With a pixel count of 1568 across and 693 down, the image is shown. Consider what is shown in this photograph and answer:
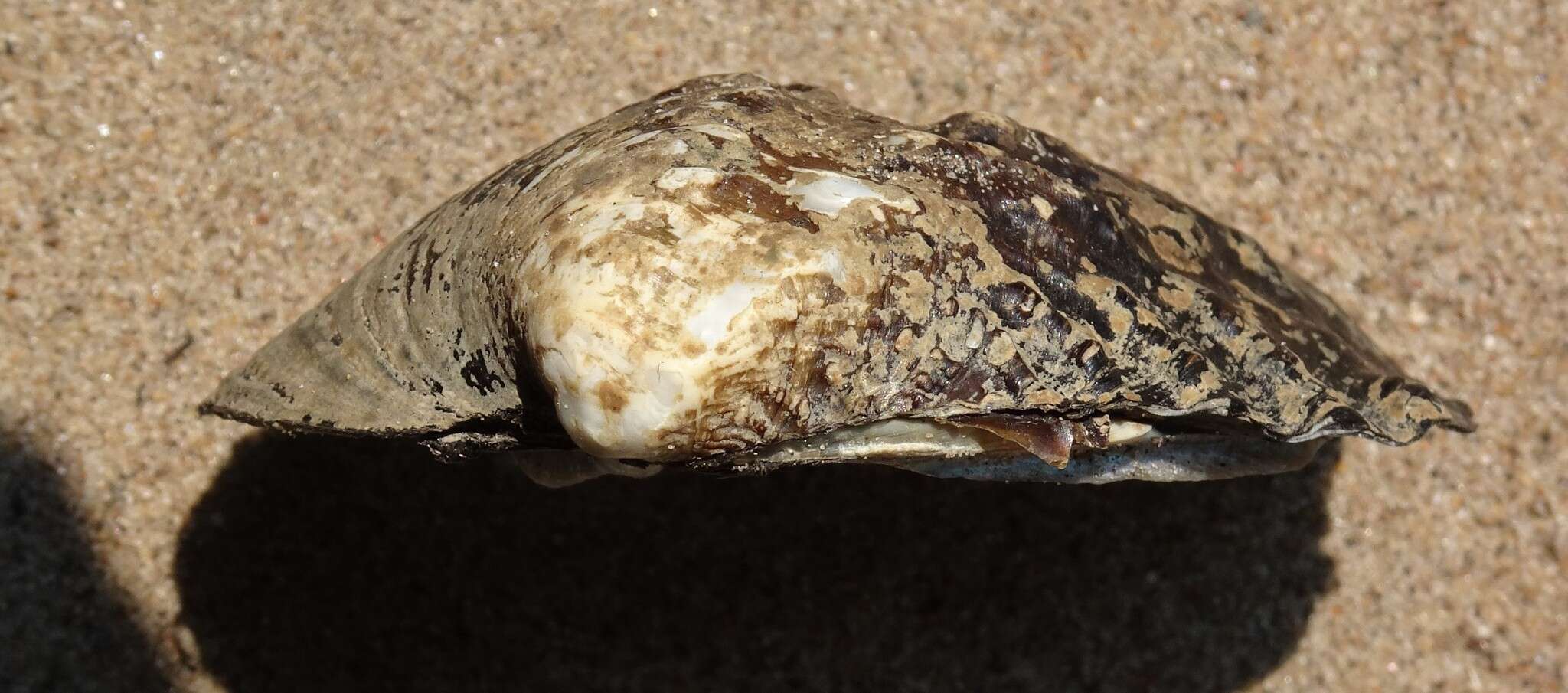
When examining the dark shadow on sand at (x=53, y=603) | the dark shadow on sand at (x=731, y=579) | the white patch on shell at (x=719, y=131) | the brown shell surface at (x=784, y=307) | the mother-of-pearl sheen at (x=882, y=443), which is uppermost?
the white patch on shell at (x=719, y=131)

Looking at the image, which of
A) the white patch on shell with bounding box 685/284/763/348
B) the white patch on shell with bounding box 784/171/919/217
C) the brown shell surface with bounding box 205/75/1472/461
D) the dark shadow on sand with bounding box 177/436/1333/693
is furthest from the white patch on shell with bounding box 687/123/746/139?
the dark shadow on sand with bounding box 177/436/1333/693

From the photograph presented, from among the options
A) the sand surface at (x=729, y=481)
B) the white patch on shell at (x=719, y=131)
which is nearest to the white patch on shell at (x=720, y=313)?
the white patch on shell at (x=719, y=131)

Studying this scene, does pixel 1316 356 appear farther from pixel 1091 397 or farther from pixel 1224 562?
pixel 1224 562

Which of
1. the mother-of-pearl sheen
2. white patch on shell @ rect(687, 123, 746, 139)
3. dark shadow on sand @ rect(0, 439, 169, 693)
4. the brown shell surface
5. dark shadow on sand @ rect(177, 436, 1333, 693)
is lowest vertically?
dark shadow on sand @ rect(177, 436, 1333, 693)

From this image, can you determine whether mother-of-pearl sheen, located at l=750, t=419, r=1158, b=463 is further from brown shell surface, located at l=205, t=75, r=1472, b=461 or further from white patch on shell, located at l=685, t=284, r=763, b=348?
white patch on shell, located at l=685, t=284, r=763, b=348

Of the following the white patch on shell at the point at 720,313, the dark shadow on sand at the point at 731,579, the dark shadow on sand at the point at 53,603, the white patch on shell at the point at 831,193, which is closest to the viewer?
the white patch on shell at the point at 720,313

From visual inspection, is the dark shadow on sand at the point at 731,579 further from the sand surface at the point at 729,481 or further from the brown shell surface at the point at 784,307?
the brown shell surface at the point at 784,307

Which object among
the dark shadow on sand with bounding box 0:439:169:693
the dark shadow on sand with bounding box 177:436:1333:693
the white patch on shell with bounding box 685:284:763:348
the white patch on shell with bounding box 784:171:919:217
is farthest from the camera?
the dark shadow on sand with bounding box 177:436:1333:693
